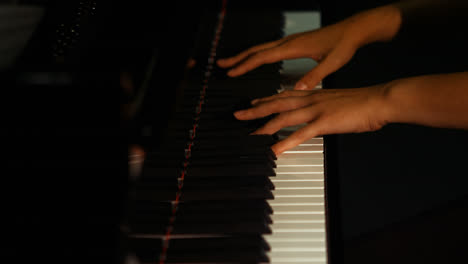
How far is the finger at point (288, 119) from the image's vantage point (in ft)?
4.31

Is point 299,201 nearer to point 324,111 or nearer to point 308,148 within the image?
point 308,148

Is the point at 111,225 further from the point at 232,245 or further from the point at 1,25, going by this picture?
the point at 1,25

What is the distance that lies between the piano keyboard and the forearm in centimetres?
29

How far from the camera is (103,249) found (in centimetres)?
78

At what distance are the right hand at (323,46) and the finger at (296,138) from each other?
272 millimetres

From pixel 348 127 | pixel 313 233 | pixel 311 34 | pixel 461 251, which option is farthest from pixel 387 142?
pixel 313 233

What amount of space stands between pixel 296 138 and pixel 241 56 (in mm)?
492

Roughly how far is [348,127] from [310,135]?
0.15 meters

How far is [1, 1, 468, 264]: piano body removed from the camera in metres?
0.79

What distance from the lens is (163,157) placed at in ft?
3.96

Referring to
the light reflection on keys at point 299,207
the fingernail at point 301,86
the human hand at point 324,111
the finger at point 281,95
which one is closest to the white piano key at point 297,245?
the light reflection on keys at point 299,207

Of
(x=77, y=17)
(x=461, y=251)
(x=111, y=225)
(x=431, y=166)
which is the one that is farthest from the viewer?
(x=431, y=166)

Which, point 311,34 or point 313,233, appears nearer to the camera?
point 313,233

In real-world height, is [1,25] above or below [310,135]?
above
